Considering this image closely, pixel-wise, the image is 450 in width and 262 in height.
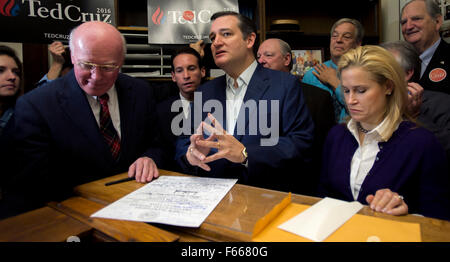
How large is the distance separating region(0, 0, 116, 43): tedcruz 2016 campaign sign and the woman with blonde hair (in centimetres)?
240

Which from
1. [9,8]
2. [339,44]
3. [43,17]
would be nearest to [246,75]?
[339,44]

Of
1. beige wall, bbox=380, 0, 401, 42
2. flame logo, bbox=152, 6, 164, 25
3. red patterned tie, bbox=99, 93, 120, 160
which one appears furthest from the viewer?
beige wall, bbox=380, 0, 401, 42

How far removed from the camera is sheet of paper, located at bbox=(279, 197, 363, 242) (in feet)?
1.91

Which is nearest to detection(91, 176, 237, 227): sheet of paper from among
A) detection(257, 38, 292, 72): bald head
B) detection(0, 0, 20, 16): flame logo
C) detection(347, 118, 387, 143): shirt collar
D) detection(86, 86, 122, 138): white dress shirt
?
detection(86, 86, 122, 138): white dress shirt

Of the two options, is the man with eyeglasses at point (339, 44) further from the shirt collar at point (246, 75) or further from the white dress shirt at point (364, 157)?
the white dress shirt at point (364, 157)

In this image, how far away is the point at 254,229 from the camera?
58cm

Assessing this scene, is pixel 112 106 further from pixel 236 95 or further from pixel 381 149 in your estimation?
pixel 381 149

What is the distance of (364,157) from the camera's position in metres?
1.13

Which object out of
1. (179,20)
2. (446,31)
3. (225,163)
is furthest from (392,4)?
(225,163)

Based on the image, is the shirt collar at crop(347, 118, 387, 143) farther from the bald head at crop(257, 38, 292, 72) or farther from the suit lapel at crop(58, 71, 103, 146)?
the bald head at crop(257, 38, 292, 72)

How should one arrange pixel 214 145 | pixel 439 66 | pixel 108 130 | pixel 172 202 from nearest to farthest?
pixel 172 202
pixel 214 145
pixel 108 130
pixel 439 66

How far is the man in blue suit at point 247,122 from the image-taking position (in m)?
1.13

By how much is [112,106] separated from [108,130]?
154 millimetres

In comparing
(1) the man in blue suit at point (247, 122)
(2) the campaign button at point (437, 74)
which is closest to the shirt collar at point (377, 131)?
(1) the man in blue suit at point (247, 122)
